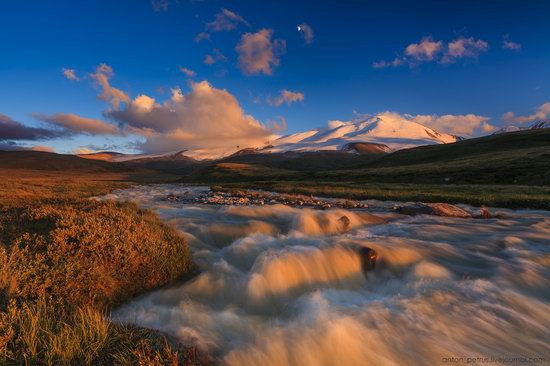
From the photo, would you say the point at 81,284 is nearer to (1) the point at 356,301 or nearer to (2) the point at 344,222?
(1) the point at 356,301

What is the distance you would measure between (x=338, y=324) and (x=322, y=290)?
182cm

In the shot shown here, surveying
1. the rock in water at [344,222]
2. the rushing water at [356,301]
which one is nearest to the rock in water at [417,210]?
the rushing water at [356,301]

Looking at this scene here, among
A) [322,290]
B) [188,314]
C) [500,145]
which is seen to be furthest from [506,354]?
[500,145]

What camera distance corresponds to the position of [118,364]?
3.57 m

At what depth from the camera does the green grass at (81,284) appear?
364cm

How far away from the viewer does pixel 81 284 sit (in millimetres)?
6020

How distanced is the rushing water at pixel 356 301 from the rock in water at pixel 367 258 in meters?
0.17

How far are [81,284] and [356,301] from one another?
17.8 ft

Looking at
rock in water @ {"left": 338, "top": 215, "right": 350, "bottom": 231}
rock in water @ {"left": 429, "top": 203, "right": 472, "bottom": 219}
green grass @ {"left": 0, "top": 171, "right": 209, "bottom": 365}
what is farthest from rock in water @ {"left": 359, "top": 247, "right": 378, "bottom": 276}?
rock in water @ {"left": 429, "top": 203, "right": 472, "bottom": 219}

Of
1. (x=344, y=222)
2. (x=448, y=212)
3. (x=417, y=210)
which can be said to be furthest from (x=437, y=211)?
(x=344, y=222)

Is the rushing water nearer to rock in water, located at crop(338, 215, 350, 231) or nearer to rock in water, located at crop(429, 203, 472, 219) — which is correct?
rock in water, located at crop(338, 215, 350, 231)

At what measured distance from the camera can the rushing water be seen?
5223 mm

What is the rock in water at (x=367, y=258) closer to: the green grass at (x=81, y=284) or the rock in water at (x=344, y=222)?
the rock in water at (x=344, y=222)

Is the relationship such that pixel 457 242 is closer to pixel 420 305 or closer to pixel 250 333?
pixel 420 305
